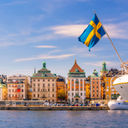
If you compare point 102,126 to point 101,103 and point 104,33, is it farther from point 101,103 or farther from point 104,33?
point 101,103

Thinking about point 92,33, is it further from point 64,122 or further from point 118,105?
point 118,105

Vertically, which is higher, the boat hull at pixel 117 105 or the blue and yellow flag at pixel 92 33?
the blue and yellow flag at pixel 92 33

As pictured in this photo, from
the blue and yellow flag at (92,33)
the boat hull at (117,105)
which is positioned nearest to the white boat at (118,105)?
the boat hull at (117,105)

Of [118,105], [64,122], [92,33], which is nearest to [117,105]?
[118,105]

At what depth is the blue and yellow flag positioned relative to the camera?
57.0 metres

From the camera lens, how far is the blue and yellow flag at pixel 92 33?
56969mm

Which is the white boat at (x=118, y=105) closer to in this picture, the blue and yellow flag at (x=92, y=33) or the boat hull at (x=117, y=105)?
the boat hull at (x=117, y=105)

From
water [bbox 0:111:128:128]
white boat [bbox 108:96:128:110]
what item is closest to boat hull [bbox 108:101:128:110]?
white boat [bbox 108:96:128:110]

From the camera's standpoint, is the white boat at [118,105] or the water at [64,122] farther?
the white boat at [118,105]

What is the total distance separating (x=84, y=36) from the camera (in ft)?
187

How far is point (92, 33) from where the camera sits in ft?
189

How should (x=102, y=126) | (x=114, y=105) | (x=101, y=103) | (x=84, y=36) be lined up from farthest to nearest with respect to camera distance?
(x=101, y=103) → (x=114, y=105) → (x=102, y=126) → (x=84, y=36)

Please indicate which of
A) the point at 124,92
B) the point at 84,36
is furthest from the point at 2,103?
the point at 84,36

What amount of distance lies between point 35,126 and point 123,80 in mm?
19432
